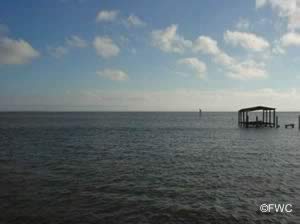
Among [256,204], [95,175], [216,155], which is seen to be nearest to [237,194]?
[256,204]

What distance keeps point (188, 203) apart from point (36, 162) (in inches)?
527

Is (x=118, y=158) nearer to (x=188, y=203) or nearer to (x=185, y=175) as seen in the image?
(x=185, y=175)

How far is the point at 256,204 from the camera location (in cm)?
1041

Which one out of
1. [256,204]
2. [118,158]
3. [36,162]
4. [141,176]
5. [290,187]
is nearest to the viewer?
[256,204]

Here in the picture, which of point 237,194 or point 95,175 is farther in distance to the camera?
point 95,175

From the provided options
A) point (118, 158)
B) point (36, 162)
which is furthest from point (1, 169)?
point (118, 158)

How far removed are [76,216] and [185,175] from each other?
25.3ft

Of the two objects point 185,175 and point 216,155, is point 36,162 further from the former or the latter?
point 216,155

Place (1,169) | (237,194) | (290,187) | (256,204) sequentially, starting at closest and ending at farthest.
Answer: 1. (256,204)
2. (237,194)
3. (290,187)
4. (1,169)

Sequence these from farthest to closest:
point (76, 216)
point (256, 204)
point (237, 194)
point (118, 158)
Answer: point (118, 158) → point (237, 194) → point (256, 204) → point (76, 216)

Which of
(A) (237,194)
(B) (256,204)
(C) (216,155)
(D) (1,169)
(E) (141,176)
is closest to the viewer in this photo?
(B) (256,204)

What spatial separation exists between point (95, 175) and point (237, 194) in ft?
27.0

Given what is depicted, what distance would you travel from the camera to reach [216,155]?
2253cm

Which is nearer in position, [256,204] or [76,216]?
[76,216]
